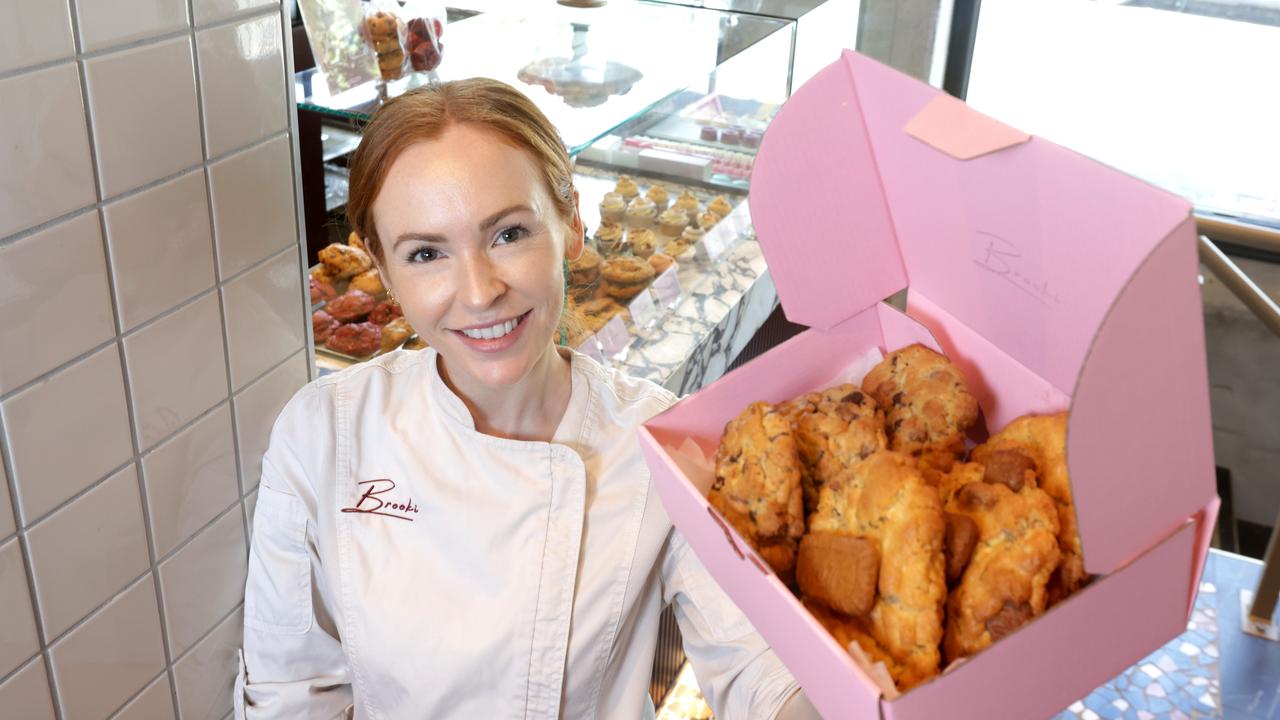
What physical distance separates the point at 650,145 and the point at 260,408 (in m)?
1.45

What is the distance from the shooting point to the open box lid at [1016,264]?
0.71 m

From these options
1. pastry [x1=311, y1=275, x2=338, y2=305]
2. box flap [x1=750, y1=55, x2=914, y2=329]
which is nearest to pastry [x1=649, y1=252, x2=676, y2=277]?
pastry [x1=311, y1=275, x2=338, y2=305]

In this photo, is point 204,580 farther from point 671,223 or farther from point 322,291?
point 671,223

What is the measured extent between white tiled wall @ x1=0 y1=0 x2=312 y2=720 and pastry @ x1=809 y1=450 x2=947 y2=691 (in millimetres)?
856

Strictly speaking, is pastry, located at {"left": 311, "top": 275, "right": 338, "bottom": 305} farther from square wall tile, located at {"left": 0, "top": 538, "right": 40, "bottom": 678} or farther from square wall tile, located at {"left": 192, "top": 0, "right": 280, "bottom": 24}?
square wall tile, located at {"left": 0, "top": 538, "right": 40, "bottom": 678}

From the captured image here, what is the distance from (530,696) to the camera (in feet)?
4.62

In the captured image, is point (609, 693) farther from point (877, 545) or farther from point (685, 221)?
point (685, 221)

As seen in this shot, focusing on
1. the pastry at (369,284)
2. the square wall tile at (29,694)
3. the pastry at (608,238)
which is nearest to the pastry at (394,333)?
the pastry at (369,284)

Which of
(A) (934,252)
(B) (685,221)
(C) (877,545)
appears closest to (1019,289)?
(A) (934,252)

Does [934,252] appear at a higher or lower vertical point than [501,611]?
higher

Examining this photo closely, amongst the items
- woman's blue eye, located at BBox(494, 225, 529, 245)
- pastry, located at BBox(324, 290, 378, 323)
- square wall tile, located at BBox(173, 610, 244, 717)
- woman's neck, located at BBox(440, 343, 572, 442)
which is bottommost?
square wall tile, located at BBox(173, 610, 244, 717)

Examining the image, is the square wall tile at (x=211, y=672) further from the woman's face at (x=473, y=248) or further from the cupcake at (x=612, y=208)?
the cupcake at (x=612, y=208)

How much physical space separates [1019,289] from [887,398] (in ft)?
0.51

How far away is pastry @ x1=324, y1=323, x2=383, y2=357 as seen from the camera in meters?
2.08
